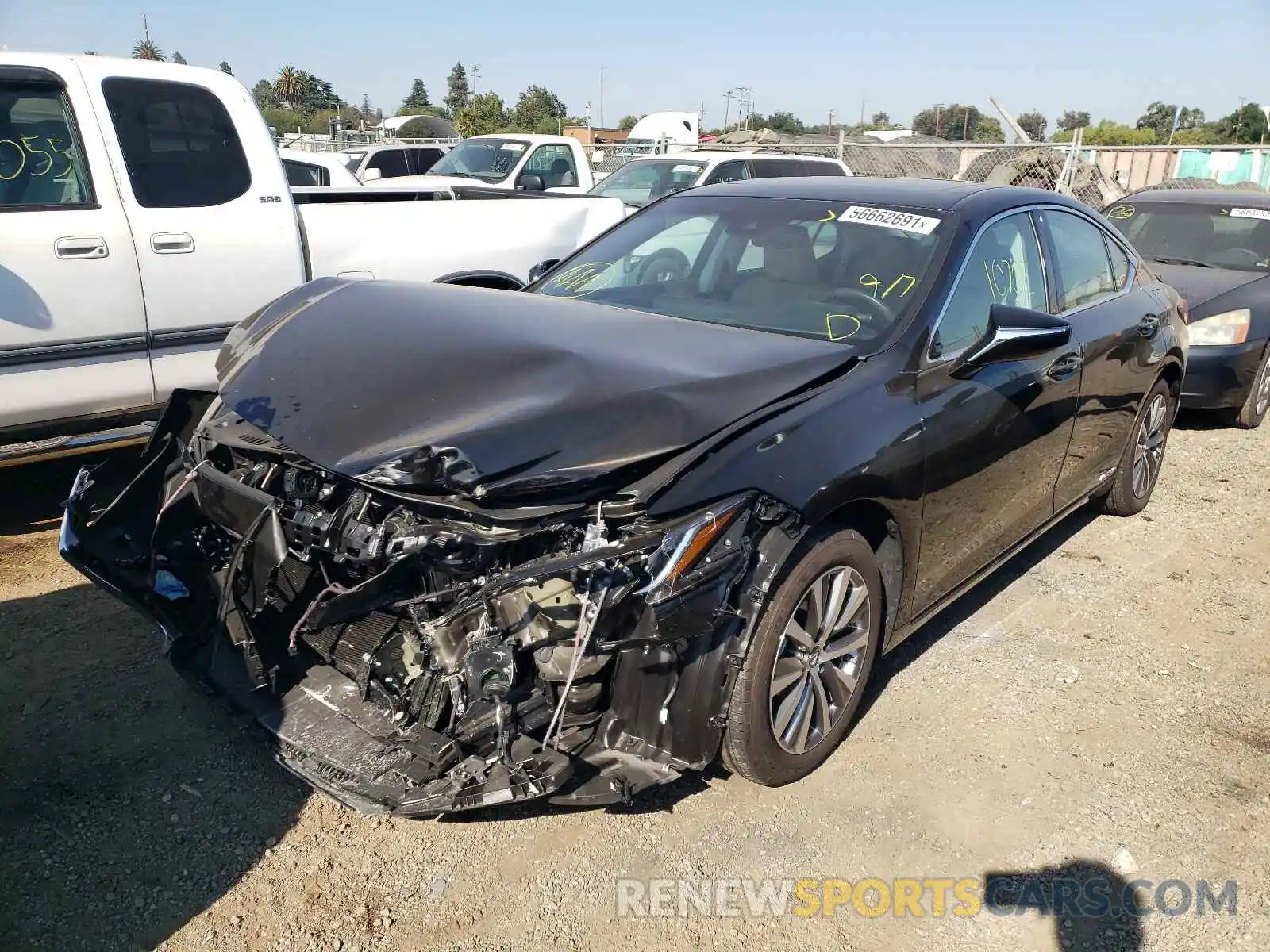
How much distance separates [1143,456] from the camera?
5.38 metres

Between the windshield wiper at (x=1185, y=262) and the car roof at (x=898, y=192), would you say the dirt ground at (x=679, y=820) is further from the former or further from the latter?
the windshield wiper at (x=1185, y=262)

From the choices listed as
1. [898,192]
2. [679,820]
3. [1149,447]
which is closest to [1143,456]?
[1149,447]

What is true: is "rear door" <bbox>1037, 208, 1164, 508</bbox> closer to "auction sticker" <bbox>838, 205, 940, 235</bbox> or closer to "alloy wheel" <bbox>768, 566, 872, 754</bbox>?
"auction sticker" <bbox>838, 205, 940, 235</bbox>

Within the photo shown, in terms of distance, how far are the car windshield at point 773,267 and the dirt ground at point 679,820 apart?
1.46 m

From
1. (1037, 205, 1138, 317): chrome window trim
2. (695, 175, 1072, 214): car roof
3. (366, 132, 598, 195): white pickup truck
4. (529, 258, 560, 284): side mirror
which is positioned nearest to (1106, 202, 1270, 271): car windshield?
(1037, 205, 1138, 317): chrome window trim

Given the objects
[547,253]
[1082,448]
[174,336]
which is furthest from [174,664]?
[547,253]

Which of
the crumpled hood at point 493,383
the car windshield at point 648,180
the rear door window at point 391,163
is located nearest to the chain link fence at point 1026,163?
the car windshield at point 648,180

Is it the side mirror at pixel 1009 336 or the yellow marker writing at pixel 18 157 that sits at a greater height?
the yellow marker writing at pixel 18 157

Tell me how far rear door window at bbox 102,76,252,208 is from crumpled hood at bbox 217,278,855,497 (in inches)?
72.6

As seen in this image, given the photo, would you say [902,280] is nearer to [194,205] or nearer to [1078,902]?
[1078,902]

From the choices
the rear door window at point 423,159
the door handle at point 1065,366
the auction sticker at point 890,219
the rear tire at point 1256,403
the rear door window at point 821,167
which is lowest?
the rear tire at point 1256,403

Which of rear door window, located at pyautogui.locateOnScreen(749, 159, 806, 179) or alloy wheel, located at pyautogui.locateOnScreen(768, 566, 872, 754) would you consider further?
rear door window, located at pyautogui.locateOnScreen(749, 159, 806, 179)

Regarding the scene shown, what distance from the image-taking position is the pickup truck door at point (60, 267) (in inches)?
175

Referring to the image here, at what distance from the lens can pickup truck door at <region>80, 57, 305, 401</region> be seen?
4.88 meters
